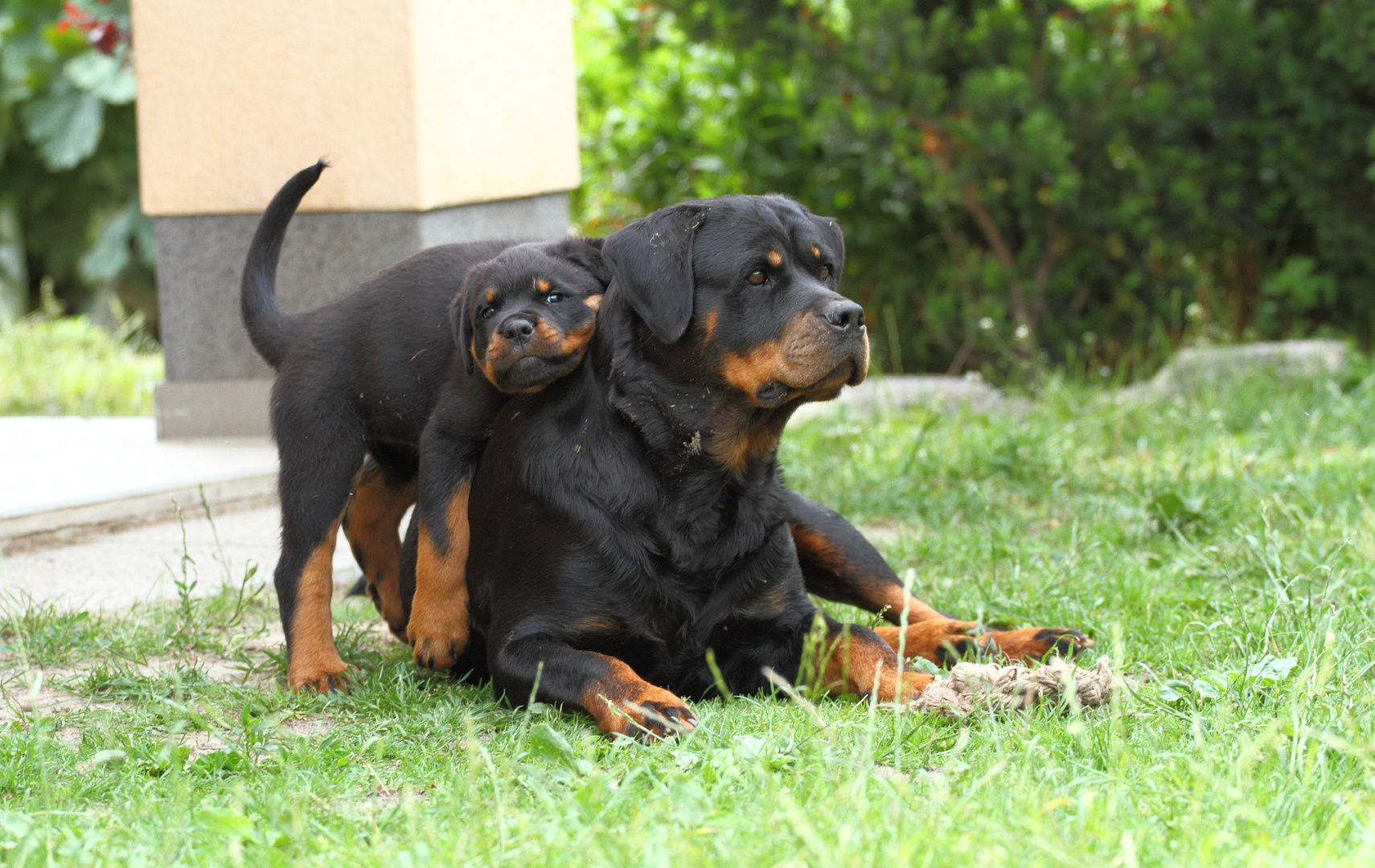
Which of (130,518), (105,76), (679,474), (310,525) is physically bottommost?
(130,518)

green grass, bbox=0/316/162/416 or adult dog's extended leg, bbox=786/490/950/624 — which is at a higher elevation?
adult dog's extended leg, bbox=786/490/950/624

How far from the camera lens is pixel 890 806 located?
1976mm

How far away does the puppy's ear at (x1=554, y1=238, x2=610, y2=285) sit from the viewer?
3.29 m

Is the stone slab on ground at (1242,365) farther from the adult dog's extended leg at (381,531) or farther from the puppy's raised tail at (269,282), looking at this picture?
the puppy's raised tail at (269,282)

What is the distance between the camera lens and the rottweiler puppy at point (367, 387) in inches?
126

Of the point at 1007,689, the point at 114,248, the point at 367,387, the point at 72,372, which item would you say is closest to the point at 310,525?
the point at 367,387

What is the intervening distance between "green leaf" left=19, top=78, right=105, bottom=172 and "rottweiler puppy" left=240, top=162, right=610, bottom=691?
7.95m

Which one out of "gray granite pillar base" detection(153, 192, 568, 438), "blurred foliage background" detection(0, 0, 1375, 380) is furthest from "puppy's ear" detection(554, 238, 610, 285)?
"blurred foliage background" detection(0, 0, 1375, 380)

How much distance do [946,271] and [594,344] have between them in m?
5.25

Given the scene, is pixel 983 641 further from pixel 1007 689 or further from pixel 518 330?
pixel 518 330

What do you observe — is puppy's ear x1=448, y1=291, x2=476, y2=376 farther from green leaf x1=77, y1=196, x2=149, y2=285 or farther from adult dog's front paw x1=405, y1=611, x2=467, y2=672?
green leaf x1=77, y1=196, x2=149, y2=285

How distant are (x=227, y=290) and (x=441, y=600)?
3256 millimetres

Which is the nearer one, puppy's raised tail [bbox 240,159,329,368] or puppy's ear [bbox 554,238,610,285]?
puppy's ear [bbox 554,238,610,285]

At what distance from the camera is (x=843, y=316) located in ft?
9.26
